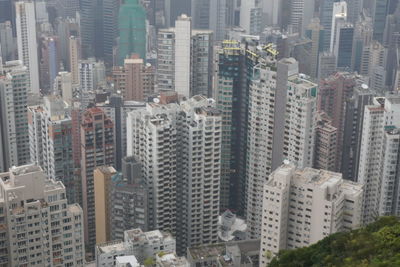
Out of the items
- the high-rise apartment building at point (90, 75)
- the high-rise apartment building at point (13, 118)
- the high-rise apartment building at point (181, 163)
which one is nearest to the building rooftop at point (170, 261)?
the high-rise apartment building at point (181, 163)

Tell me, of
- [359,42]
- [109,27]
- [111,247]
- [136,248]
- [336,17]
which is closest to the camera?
[136,248]

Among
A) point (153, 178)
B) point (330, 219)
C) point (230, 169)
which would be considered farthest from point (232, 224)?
point (330, 219)

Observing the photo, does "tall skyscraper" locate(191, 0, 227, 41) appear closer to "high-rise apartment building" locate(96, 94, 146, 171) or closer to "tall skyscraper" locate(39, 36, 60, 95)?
"tall skyscraper" locate(39, 36, 60, 95)

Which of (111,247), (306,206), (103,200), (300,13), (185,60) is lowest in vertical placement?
(111,247)

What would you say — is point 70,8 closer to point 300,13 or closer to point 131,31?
point 131,31

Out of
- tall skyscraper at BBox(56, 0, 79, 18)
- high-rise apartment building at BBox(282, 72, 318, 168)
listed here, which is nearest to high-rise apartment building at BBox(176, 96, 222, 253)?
high-rise apartment building at BBox(282, 72, 318, 168)

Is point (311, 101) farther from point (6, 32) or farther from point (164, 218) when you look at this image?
point (6, 32)

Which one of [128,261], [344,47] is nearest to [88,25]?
[344,47]
